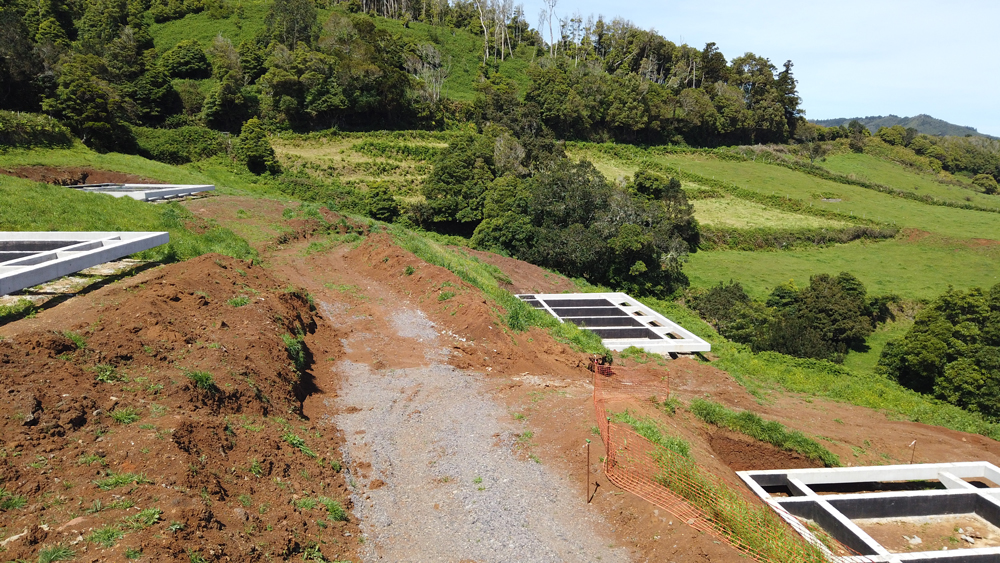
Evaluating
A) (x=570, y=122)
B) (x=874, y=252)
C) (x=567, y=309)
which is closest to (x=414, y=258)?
(x=567, y=309)

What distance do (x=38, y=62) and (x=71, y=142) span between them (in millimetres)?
12466

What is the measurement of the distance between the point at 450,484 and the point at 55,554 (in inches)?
183

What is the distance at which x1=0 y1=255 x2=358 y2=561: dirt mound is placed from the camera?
533 centimetres

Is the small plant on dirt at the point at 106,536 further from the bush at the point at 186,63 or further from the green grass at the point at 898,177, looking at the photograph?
the green grass at the point at 898,177

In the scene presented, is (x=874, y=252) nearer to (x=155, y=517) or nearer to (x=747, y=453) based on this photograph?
(x=747, y=453)

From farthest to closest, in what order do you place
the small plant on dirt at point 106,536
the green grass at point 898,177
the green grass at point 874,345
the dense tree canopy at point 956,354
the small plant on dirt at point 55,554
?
the green grass at point 898,177, the green grass at point 874,345, the dense tree canopy at point 956,354, the small plant on dirt at point 106,536, the small plant on dirt at point 55,554

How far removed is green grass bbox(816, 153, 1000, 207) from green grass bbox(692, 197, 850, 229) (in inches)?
786

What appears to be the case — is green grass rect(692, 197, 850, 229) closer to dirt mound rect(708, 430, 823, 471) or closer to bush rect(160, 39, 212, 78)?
dirt mound rect(708, 430, 823, 471)

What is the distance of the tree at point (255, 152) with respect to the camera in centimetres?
3853

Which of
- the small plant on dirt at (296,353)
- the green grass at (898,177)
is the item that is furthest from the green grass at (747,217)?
the small plant on dirt at (296,353)

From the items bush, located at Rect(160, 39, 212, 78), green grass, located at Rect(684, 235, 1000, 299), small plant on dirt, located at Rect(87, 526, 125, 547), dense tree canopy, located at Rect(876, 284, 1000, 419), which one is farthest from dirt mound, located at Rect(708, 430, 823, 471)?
bush, located at Rect(160, 39, 212, 78)

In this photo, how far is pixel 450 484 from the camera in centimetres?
827

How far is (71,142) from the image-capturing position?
3077cm

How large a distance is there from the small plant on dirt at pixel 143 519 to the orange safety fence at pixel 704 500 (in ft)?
18.6
